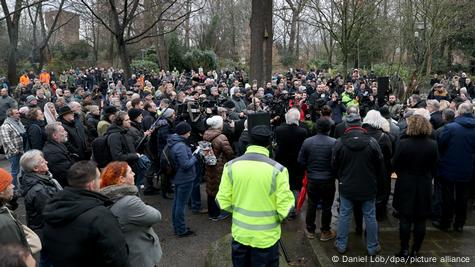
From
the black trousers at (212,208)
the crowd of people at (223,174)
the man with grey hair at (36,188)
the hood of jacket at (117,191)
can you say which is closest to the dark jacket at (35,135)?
the crowd of people at (223,174)

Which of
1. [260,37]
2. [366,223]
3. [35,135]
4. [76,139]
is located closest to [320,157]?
[366,223]

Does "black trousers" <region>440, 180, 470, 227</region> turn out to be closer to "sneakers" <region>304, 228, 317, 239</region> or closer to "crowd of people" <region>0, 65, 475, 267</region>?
"crowd of people" <region>0, 65, 475, 267</region>

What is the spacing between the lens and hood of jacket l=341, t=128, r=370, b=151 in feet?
15.9

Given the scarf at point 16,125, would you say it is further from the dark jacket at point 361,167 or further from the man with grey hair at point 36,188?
the dark jacket at point 361,167

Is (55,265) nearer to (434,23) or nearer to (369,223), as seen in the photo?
(369,223)

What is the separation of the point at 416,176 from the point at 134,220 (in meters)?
3.37

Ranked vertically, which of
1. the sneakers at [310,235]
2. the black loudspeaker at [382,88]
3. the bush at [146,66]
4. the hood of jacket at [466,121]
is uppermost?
→ the bush at [146,66]

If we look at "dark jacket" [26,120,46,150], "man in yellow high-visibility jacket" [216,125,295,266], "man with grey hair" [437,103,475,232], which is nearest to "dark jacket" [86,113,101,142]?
"dark jacket" [26,120,46,150]

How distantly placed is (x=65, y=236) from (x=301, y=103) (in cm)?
783

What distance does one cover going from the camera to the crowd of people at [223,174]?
3.00m

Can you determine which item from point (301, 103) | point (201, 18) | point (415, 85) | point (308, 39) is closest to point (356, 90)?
point (415, 85)

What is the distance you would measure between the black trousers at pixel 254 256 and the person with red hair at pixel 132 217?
29.0 inches

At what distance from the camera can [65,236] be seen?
289 cm

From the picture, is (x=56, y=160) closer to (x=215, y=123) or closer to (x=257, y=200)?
(x=215, y=123)
